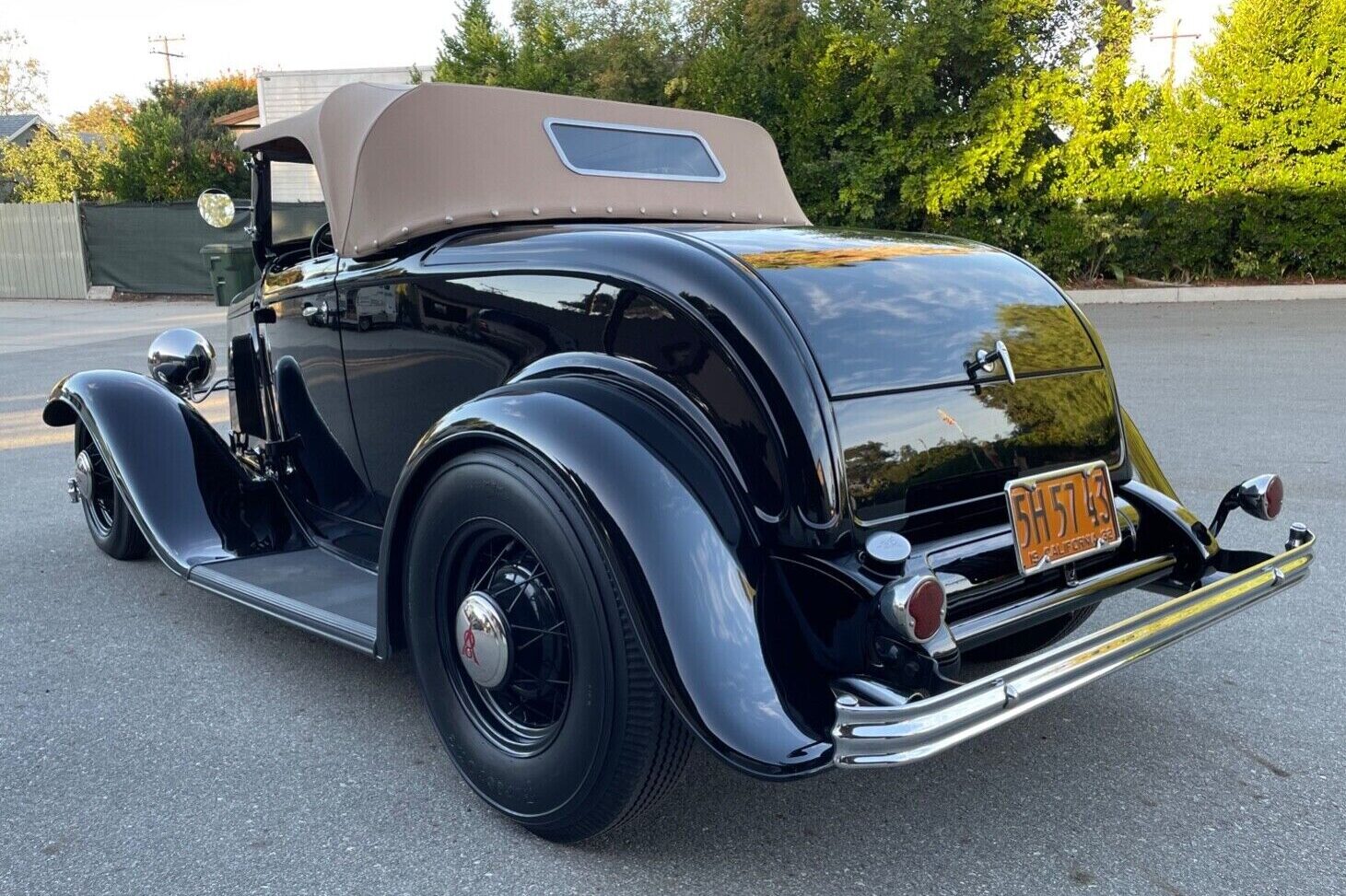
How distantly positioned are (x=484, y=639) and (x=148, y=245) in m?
18.4

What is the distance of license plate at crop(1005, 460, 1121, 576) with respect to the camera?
2.34m

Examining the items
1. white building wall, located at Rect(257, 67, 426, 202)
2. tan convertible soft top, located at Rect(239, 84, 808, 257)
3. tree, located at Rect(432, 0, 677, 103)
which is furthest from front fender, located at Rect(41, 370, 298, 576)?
white building wall, located at Rect(257, 67, 426, 202)

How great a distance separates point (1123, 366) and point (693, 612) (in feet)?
25.3

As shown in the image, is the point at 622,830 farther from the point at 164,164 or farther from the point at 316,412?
the point at 164,164

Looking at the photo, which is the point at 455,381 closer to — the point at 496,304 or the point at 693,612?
the point at 496,304

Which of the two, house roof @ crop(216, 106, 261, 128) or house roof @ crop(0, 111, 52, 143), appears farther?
house roof @ crop(0, 111, 52, 143)

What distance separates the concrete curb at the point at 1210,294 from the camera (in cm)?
1277

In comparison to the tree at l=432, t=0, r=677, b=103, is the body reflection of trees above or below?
below

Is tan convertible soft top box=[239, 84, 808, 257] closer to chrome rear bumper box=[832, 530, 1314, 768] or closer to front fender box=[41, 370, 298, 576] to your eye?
front fender box=[41, 370, 298, 576]

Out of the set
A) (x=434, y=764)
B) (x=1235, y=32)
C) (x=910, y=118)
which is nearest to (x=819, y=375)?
(x=434, y=764)

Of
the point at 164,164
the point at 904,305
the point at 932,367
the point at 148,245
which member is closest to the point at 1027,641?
the point at 932,367

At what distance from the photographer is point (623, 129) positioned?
12.2 ft

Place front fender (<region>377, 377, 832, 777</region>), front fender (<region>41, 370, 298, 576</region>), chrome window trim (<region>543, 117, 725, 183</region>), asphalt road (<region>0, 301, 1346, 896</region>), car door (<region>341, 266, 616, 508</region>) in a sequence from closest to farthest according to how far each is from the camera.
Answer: front fender (<region>377, 377, 832, 777</region>) → asphalt road (<region>0, 301, 1346, 896</region>) → car door (<region>341, 266, 616, 508</region>) → chrome window trim (<region>543, 117, 725, 183</region>) → front fender (<region>41, 370, 298, 576</region>)

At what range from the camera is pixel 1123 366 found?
866cm
